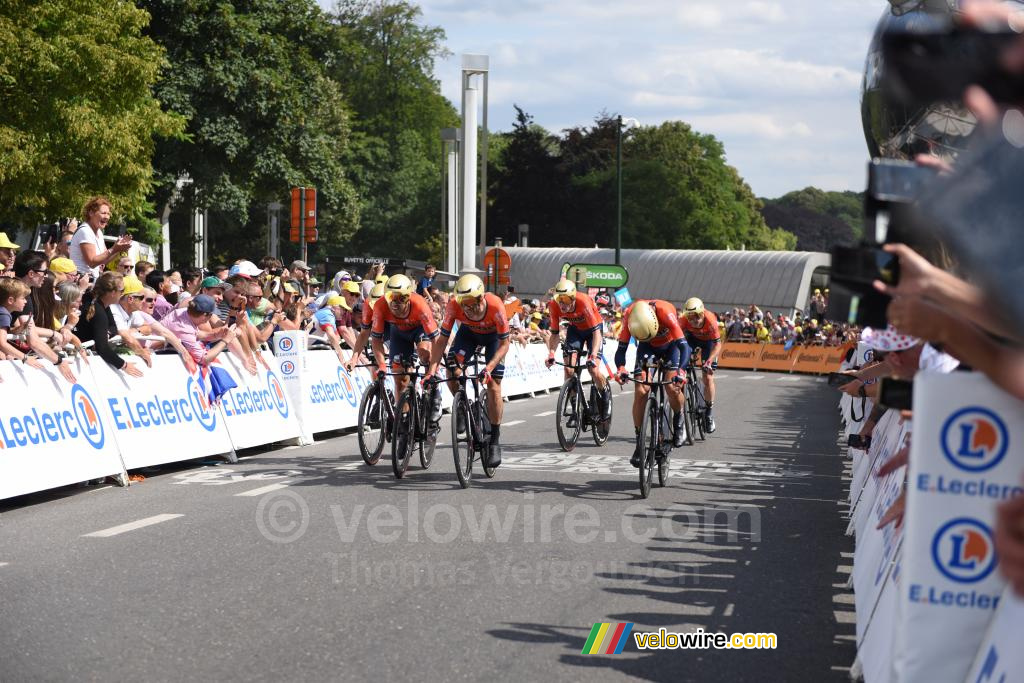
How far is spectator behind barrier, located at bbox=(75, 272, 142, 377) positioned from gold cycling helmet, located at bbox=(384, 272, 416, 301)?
2524mm

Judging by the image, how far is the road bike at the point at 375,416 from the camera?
12805 millimetres

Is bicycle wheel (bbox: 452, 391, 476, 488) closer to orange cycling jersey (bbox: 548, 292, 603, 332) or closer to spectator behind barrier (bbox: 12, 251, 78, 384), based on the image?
spectator behind barrier (bbox: 12, 251, 78, 384)

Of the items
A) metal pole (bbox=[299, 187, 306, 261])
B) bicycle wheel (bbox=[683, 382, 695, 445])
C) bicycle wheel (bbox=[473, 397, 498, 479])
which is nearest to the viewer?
bicycle wheel (bbox=[473, 397, 498, 479])

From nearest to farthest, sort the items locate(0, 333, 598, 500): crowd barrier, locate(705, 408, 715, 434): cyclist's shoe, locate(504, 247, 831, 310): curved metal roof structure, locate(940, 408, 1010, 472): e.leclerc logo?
locate(940, 408, 1010, 472): e.leclerc logo
locate(0, 333, 598, 500): crowd barrier
locate(705, 408, 715, 434): cyclist's shoe
locate(504, 247, 831, 310): curved metal roof structure

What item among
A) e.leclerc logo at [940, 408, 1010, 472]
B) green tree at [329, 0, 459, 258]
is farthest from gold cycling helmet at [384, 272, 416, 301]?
green tree at [329, 0, 459, 258]

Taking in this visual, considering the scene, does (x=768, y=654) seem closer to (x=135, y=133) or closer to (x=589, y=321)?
(x=589, y=321)

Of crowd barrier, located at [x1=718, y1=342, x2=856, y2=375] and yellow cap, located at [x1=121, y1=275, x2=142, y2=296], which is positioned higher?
yellow cap, located at [x1=121, y1=275, x2=142, y2=296]

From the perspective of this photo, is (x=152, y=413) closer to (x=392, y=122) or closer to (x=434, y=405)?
(x=434, y=405)

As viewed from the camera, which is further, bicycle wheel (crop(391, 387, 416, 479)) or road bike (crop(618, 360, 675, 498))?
bicycle wheel (crop(391, 387, 416, 479))

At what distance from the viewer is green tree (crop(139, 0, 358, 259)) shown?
39.8 meters

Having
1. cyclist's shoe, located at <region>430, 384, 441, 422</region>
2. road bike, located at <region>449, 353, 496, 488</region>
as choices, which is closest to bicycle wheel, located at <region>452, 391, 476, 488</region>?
road bike, located at <region>449, 353, 496, 488</region>

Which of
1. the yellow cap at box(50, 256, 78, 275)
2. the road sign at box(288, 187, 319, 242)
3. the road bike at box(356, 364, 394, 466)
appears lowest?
the road bike at box(356, 364, 394, 466)

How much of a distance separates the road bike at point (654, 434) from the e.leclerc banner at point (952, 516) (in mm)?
7431

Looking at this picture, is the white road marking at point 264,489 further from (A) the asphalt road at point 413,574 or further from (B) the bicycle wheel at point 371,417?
(B) the bicycle wheel at point 371,417
